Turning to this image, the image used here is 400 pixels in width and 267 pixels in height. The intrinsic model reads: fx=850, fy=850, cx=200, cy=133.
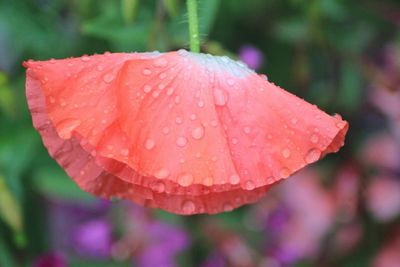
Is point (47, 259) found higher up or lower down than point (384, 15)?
lower down

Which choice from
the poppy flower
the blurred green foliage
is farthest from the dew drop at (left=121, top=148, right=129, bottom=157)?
the blurred green foliage

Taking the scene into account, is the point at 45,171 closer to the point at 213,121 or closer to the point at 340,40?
the point at 340,40

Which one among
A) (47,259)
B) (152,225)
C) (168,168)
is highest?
(168,168)

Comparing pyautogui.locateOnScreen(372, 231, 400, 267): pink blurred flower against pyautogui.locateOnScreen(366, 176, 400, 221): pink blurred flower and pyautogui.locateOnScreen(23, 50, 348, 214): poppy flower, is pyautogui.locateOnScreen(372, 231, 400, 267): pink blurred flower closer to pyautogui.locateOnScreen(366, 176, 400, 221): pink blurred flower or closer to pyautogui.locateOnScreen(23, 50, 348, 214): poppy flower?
pyautogui.locateOnScreen(366, 176, 400, 221): pink blurred flower

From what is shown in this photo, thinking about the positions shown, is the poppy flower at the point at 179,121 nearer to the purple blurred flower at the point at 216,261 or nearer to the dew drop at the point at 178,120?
the dew drop at the point at 178,120

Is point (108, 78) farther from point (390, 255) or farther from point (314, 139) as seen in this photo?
point (390, 255)

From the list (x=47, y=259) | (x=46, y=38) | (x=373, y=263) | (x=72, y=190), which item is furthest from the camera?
(x=373, y=263)

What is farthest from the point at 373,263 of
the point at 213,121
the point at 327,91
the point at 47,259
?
the point at 213,121
